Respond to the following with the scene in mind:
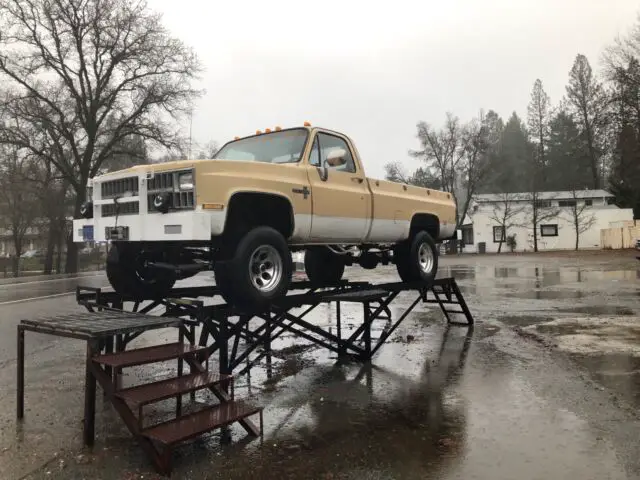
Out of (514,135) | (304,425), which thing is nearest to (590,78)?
(514,135)

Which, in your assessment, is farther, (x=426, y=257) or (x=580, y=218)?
(x=580, y=218)

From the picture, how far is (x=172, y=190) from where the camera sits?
5.50m

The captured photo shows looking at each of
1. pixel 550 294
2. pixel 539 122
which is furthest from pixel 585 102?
pixel 550 294

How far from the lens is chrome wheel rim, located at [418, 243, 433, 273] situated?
29.9 feet

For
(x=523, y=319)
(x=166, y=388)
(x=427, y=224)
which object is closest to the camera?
(x=166, y=388)

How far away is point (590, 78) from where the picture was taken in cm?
6266

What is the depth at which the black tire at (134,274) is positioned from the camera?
6.74m

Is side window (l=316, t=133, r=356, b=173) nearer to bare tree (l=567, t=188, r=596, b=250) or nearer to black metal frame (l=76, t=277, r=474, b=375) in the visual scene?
black metal frame (l=76, t=277, r=474, b=375)

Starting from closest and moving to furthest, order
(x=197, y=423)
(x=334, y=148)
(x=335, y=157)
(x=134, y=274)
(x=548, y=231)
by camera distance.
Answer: (x=197, y=423), (x=335, y=157), (x=134, y=274), (x=334, y=148), (x=548, y=231)

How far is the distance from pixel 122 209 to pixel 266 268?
174cm

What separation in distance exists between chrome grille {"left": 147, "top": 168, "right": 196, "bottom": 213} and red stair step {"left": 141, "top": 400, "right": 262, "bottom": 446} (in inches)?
78.7

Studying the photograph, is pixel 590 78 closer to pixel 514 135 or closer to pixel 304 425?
pixel 514 135

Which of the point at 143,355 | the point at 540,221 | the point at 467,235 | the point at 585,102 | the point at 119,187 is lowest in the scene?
the point at 143,355

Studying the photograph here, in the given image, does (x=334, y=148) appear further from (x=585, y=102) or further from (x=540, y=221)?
(x=585, y=102)
